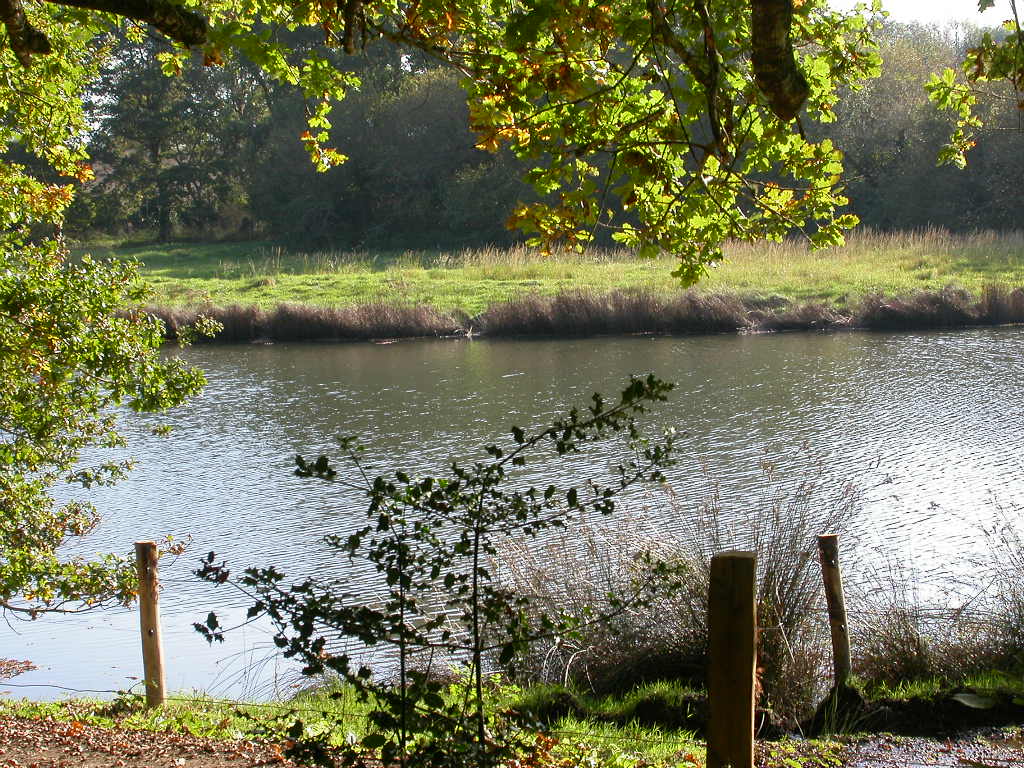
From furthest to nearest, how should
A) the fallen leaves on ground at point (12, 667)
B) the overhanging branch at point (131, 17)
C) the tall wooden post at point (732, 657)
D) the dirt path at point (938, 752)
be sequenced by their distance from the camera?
the fallen leaves on ground at point (12, 667)
the dirt path at point (938, 752)
the overhanging branch at point (131, 17)
the tall wooden post at point (732, 657)

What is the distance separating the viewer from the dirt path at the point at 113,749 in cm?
452

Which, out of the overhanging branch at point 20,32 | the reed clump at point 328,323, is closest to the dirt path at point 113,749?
the overhanging branch at point 20,32

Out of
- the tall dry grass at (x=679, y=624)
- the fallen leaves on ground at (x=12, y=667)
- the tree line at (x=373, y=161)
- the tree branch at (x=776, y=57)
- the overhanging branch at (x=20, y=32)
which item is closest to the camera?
the tree branch at (x=776, y=57)

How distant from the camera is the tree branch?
3922 mm

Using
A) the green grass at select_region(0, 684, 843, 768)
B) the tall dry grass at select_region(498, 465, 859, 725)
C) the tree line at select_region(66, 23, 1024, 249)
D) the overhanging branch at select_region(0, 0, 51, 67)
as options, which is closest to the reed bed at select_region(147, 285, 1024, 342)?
the tree line at select_region(66, 23, 1024, 249)

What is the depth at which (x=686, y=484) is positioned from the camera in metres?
10.4

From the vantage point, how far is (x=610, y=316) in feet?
81.3

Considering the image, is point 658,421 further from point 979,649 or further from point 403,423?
point 979,649

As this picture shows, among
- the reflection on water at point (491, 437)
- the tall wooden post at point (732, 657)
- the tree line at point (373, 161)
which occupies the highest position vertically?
the tree line at point (373, 161)

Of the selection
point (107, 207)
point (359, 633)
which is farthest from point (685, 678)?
point (107, 207)

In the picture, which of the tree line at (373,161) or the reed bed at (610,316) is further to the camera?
the tree line at (373,161)

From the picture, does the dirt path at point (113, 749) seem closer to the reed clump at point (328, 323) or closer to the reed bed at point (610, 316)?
the reed bed at point (610, 316)

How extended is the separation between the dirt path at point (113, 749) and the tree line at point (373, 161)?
31129 millimetres

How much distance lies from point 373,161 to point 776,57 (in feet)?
126
